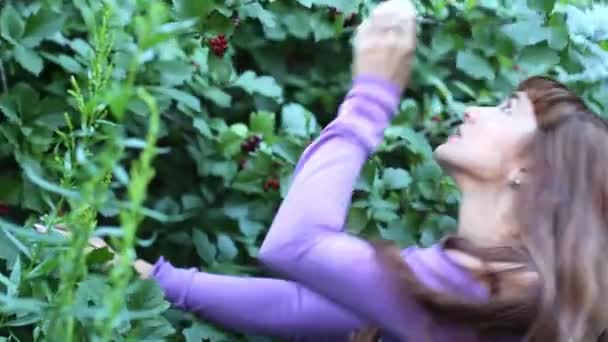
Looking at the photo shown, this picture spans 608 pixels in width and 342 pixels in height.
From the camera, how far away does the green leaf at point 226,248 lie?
6.83 feet

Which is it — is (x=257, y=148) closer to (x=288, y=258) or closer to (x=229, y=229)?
(x=229, y=229)

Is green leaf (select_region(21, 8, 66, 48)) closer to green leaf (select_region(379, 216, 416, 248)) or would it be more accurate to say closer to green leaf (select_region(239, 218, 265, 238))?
green leaf (select_region(239, 218, 265, 238))

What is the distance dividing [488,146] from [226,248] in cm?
59

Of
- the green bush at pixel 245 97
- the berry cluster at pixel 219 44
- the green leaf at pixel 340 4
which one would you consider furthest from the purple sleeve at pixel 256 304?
the green leaf at pixel 340 4

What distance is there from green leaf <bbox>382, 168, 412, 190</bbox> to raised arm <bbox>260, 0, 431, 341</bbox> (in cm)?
43

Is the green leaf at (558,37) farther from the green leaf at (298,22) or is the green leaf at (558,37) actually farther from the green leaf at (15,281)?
the green leaf at (15,281)

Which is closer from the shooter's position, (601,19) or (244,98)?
(601,19)

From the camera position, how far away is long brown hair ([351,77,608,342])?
1551mm

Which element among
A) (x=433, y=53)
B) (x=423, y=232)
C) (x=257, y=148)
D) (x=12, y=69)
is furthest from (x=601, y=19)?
(x=12, y=69)

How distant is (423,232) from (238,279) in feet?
1.24

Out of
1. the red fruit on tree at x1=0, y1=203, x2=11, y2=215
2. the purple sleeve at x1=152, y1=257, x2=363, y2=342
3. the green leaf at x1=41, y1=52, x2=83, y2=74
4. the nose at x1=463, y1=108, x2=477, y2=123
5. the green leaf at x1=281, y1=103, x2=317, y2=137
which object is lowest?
the purple sleeve at x1=152, y1=257, x2=363, y2=342

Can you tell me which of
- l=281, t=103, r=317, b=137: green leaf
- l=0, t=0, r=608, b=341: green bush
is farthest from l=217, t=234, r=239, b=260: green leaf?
l=281, t=103, r=317, b=137: green leaf

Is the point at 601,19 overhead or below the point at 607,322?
overhead

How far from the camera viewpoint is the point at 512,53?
2.20m
